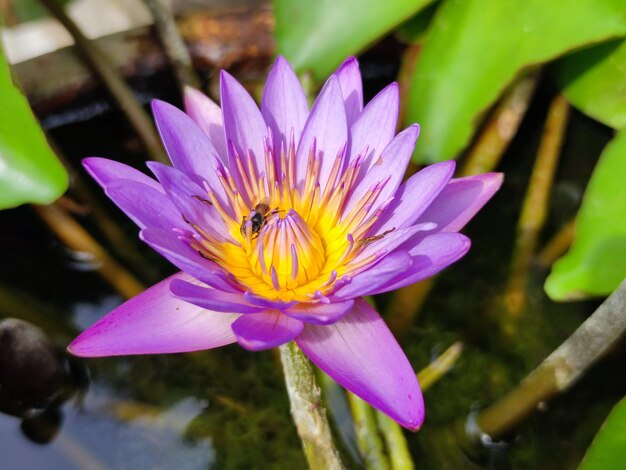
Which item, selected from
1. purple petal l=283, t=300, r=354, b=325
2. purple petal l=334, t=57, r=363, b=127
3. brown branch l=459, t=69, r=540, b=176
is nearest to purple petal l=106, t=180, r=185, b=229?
purple petal l=283, t=300, r=354, b=325

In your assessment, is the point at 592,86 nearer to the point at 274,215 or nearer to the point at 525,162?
the point at 525,162

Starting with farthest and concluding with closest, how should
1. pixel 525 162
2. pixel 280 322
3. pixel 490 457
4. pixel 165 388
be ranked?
1. pixel 525 162
2. pixel 165 388
3. pixel 490 457
4. pixel 280 322

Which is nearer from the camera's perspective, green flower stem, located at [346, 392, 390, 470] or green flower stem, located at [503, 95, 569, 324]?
green flower stem, located at [346, 392, 390, 470]

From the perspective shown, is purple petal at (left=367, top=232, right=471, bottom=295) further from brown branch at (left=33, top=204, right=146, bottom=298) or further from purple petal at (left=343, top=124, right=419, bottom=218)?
brown branch at (left=33, top=204, right=146, bottom=298)

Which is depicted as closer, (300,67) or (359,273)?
(359,273)

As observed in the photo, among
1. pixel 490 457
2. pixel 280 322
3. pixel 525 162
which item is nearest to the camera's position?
pixel 280 322

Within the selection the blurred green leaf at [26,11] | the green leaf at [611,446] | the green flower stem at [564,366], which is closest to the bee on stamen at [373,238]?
the green flower stem at [564,366]

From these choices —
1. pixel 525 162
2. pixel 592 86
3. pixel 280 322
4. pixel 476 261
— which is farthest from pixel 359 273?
pixel 525 162
